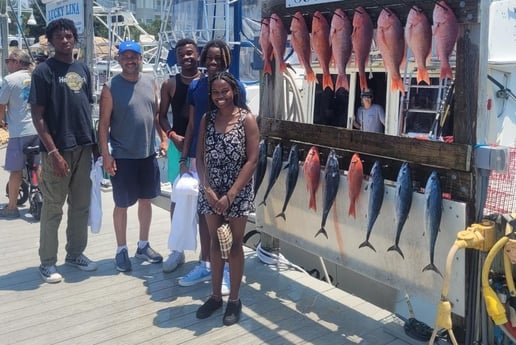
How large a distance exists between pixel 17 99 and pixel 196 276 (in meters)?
3.21

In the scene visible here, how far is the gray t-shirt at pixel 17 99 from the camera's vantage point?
5.71 meters

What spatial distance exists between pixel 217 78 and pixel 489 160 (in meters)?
1.67

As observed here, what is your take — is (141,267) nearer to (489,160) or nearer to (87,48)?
(489,160)

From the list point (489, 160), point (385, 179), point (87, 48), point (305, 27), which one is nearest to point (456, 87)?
point (489, 160)

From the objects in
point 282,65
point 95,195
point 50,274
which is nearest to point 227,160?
point 282,65

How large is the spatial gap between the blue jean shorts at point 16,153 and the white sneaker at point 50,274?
2.19 m

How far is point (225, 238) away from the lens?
130 inches

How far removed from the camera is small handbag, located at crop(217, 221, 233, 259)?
3.29 meters

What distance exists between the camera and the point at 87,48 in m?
6.91

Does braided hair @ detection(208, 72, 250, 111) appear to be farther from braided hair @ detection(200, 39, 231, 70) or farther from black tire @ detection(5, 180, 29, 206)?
black tire @ detection(5, 180, 29, 206)

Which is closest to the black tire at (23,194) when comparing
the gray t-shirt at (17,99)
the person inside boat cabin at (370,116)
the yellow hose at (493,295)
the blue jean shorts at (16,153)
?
the blue jean shorts at (16,153)

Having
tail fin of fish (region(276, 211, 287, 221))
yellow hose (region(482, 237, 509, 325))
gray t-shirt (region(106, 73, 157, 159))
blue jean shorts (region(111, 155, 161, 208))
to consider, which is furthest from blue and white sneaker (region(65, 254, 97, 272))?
yellow hose (region(482, 237, 509, 325))

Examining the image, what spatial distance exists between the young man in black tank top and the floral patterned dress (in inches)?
31.2

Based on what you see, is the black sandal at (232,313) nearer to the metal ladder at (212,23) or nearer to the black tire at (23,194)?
the black tire at (23,194)
